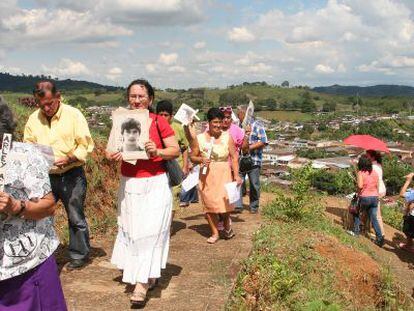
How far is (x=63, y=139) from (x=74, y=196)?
577 mm

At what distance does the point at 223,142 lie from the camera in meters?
6.02

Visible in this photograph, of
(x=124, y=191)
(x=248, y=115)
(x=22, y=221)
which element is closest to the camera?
(x=22, y=221)

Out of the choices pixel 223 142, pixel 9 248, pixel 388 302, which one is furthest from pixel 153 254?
pixel 388 302

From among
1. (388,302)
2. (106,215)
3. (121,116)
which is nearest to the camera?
(121,116)

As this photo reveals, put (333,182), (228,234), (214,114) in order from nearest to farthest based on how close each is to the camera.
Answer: (214,114)
(228,234)
(333,182)

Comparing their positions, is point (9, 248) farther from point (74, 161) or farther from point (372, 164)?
point (372, 164)

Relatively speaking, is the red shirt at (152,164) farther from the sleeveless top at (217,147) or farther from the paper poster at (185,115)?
the sleeveless top at (217,147)

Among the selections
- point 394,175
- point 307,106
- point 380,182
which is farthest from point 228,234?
point 307,106

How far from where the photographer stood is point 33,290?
233cm

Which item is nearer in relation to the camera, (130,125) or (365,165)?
(130,125)

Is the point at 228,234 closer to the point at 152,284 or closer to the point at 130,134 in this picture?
the point at 152,284

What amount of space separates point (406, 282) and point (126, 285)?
4689 millimetres

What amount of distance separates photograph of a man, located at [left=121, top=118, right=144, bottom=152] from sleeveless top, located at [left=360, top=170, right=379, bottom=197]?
17.8 feet

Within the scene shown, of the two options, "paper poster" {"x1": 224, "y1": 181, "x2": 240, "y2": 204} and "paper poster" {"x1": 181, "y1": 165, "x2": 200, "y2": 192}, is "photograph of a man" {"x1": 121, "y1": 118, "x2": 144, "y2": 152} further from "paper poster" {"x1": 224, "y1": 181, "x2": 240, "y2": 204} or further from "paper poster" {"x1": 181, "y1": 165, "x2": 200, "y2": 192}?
"paper poster" {"x1": 181, "y1": 165, "x2": 200, "y2": 192}
